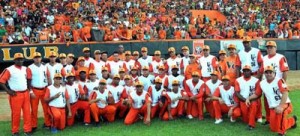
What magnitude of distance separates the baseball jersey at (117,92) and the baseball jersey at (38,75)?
1.63 meters

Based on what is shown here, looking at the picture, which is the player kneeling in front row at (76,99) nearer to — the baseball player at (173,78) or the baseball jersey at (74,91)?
the baseball jersey at (74,91)

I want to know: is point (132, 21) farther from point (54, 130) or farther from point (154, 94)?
point (54, 130)

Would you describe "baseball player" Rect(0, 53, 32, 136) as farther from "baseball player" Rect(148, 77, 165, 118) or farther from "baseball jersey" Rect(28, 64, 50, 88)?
"baseball player" Rect(148, 77, 165, 118)

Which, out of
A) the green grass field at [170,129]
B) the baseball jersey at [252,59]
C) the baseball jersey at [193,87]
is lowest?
the green grass field at [170,129]

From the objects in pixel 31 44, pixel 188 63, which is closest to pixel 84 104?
pixel 188 63

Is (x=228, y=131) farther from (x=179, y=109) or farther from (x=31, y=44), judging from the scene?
(x=31, y=44)

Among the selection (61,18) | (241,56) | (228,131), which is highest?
(61,18)

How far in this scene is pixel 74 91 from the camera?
9.57 meters

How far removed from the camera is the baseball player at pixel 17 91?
8719 mm

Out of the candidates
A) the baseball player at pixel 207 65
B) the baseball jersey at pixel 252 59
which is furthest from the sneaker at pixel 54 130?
the baseball jersey at pixel 252 59

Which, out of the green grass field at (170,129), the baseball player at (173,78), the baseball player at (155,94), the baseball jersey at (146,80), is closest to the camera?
the green grass field at (170,129)

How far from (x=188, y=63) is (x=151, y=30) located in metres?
8.29

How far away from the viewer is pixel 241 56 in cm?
971

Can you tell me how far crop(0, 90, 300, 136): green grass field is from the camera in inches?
339
